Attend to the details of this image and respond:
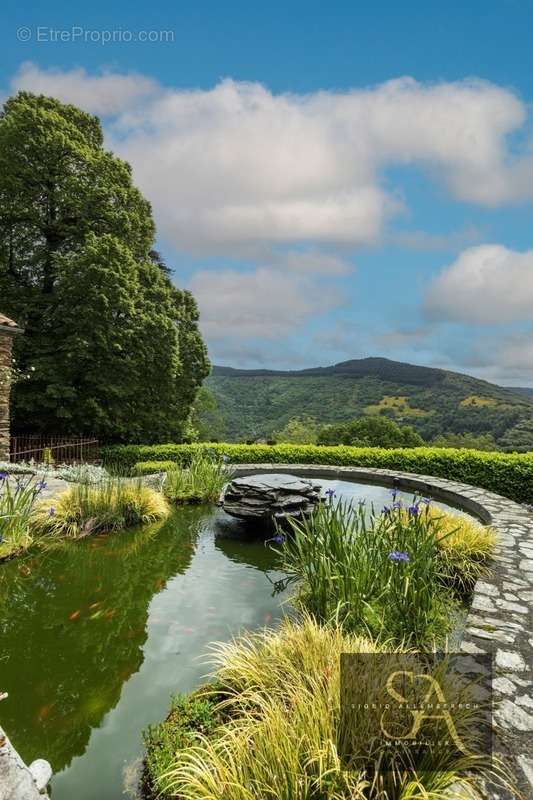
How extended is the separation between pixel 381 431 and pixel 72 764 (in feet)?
55.8

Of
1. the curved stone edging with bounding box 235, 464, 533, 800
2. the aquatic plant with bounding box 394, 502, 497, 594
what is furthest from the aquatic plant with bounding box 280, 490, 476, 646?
the aquatic plant with bounding box 394, 502, 497, 594

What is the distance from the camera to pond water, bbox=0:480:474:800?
8.59 feet

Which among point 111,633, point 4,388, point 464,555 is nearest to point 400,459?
point 464,555

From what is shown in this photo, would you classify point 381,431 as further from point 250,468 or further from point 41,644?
point 41,644

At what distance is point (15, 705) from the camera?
291 cm

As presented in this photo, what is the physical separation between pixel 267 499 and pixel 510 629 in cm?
395

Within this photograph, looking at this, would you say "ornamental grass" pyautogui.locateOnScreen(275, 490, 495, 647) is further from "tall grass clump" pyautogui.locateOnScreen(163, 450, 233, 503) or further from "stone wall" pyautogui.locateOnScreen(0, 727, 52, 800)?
"tall grass clump" pyautogui.locateOnScreen(163, 450, 233, 503)

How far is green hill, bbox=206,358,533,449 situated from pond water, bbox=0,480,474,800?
2307cm

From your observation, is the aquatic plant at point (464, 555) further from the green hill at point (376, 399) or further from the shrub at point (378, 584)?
the green hill at point (376, 399)

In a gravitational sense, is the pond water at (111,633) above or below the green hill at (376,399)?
below

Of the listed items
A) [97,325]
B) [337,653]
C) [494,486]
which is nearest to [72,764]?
[337,653]

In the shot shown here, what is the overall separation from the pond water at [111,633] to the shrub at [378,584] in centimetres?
70

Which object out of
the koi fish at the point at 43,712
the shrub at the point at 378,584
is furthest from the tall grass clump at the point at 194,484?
the koi fish at the point at 43,712

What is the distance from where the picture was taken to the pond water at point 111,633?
2.62 m
